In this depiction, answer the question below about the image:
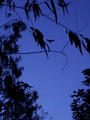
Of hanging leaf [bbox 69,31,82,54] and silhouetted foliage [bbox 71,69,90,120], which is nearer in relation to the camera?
hanging leaf [bbox 69,31,82,54]

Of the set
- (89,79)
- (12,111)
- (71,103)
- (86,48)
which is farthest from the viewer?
(71,103)

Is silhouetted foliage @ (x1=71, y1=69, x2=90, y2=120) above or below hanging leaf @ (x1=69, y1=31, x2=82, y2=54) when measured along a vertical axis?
above

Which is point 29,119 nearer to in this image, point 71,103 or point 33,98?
point 33,98

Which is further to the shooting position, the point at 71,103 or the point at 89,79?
the point at 71,103

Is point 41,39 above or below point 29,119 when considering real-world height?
below

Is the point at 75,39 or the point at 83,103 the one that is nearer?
the point at 75,39

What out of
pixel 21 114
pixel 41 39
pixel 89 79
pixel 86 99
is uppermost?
pixel 89 79

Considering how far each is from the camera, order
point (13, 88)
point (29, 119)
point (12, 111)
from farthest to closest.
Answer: point (29, 119), point (12, 111), point (13, 88)

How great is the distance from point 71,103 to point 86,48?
2076 centimetres

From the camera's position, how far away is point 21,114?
15539mm

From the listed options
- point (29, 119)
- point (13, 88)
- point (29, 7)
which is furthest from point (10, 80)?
point (29, 119)

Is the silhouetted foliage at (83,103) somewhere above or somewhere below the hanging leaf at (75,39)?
above

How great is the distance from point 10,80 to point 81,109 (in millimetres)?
19656

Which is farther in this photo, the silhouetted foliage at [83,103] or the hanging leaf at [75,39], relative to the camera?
the silhouetted foliage at [83,103]
